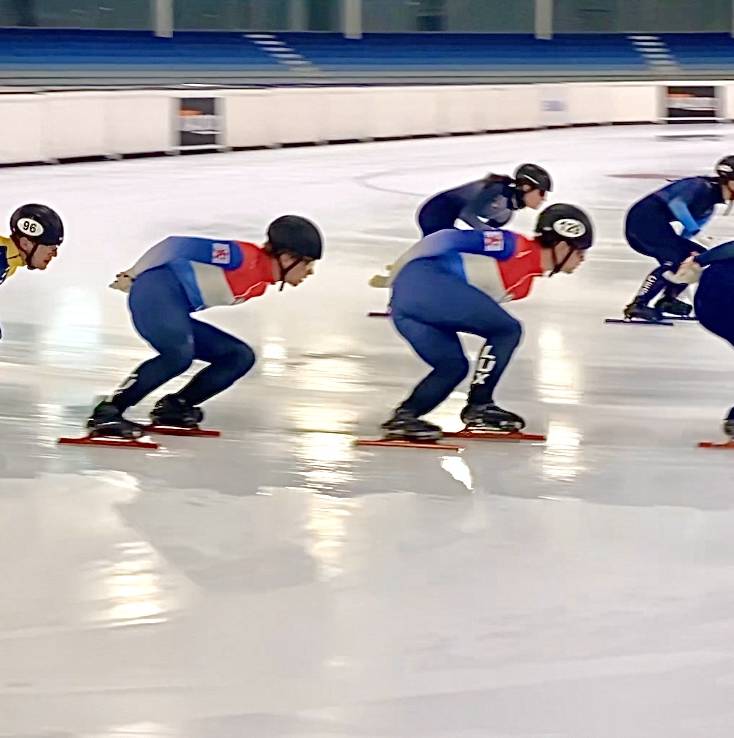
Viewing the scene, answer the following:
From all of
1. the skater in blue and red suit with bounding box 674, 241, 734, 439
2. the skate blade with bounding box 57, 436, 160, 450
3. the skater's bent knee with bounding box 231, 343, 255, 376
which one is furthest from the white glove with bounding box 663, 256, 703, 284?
the skate blade with bounding box 57, 436, 160, 450

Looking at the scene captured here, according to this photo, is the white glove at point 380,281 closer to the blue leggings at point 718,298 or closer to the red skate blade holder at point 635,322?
the blue leggings at point 718,298

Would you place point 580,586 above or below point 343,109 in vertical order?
below

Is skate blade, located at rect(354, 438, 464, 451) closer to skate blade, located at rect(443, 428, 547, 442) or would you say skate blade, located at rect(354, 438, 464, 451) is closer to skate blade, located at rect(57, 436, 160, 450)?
skate blade, located at rect(443, 428, 547, 442)

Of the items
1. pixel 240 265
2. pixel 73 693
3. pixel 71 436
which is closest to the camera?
pixel 73 693

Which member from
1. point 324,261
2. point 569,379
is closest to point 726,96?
point 324,261

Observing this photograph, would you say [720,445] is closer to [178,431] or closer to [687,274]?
[687,274]

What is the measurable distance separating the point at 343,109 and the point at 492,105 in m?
2.80

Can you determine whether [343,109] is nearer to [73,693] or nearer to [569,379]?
[569,379]

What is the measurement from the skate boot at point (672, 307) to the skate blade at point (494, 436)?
8.75 ft

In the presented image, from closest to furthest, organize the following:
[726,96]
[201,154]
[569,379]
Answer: [569,379]
[201,154]
[726,96]

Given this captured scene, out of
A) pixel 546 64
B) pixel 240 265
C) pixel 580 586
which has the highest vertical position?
pixel 546 64

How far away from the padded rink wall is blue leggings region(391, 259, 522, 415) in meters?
10.7

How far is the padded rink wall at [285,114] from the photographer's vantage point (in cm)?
1477

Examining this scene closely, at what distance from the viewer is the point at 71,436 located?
4.63 meters
